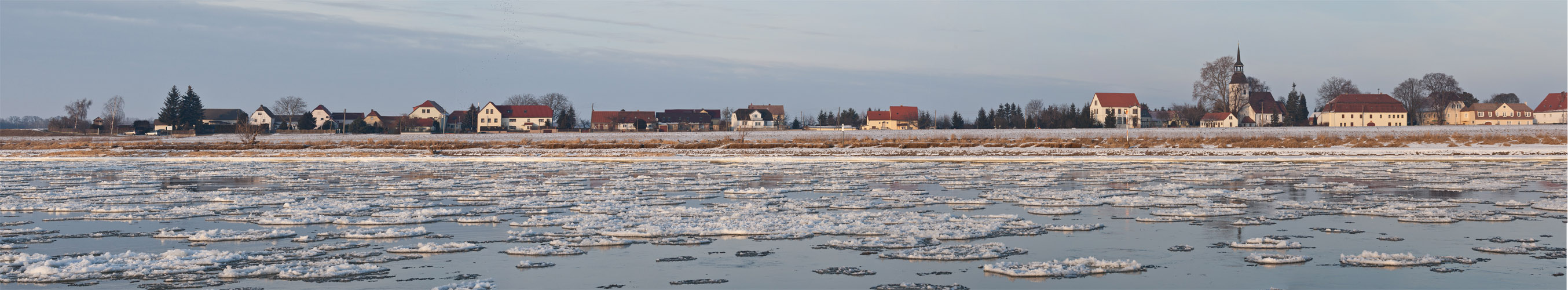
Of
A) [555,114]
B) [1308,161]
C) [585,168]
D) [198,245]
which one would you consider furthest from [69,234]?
[555,114]

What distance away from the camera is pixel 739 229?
8555mm

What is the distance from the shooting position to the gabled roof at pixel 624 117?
391 ft

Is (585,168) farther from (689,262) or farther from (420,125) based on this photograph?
(420,125)

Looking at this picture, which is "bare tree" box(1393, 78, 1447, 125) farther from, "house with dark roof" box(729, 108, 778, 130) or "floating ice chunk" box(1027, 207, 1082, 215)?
"floating ice chunk" box(1027, 207, 1082, 215)

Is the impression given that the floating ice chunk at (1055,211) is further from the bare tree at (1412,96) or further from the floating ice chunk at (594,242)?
the bare tree at (1412,96)

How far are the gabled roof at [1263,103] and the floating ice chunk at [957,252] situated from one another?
124m

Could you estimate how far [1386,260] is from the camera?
6473 millimetres

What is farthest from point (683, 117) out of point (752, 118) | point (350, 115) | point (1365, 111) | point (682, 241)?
point (682, 241)

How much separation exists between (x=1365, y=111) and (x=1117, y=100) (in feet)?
88.4

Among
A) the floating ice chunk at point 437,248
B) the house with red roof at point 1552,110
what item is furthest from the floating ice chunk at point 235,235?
the house with red roof at point 1552,110

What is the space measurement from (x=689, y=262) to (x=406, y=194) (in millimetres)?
7913

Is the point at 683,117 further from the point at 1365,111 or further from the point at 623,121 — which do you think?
the point at 1365,111

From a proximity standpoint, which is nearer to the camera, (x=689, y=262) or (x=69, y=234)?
(x=689, y=262)

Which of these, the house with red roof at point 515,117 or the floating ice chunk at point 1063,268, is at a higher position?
the house with red roof at point 515,117
